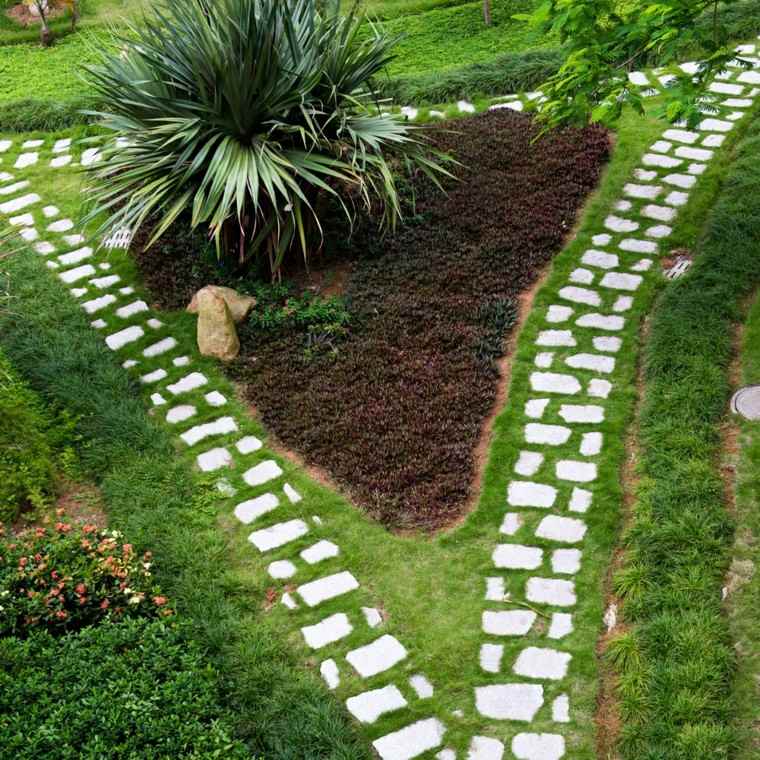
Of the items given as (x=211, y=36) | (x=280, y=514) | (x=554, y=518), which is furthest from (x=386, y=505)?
(x=211, y=36)

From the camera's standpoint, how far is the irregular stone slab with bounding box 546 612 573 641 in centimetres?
457

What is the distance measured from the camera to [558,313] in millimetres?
6590

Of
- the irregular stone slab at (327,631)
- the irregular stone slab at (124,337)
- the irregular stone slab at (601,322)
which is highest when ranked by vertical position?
the irregular stone slab at (124,337)

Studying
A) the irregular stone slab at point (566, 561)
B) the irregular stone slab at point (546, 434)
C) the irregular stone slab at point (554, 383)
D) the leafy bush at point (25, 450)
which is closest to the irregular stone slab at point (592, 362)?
the irregular stone slab at point (554, 383)

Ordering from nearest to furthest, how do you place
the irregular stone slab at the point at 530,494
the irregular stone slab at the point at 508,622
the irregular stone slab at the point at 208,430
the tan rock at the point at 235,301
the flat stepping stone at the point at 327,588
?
the irregular stone slab at the point at 508,622 < the flat stepping stone at the point at 327,588 < the irregular stone slab at the point at 530,494 < the irregular stone slab at the point at 208,430 < the tan rock at the point at 235,301

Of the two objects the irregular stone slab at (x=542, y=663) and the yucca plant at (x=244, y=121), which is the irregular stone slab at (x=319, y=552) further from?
the yucca plant at (x=244, y=121)

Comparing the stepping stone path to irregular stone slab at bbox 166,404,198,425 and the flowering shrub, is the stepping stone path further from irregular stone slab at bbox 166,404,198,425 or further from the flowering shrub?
the flowering shrub

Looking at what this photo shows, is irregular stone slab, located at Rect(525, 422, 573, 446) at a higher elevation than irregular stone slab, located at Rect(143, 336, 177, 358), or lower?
lower

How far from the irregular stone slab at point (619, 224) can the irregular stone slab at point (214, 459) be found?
3.53m

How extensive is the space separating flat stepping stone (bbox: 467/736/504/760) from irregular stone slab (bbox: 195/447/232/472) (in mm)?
2313

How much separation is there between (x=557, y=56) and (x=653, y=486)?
19.6 ft

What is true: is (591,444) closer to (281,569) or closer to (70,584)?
(281,569)

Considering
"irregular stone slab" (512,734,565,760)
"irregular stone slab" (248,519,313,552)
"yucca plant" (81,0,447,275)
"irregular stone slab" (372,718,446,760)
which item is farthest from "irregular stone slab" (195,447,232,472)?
"irregular stone slab" (512,734,565,760)

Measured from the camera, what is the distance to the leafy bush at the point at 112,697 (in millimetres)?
3830
